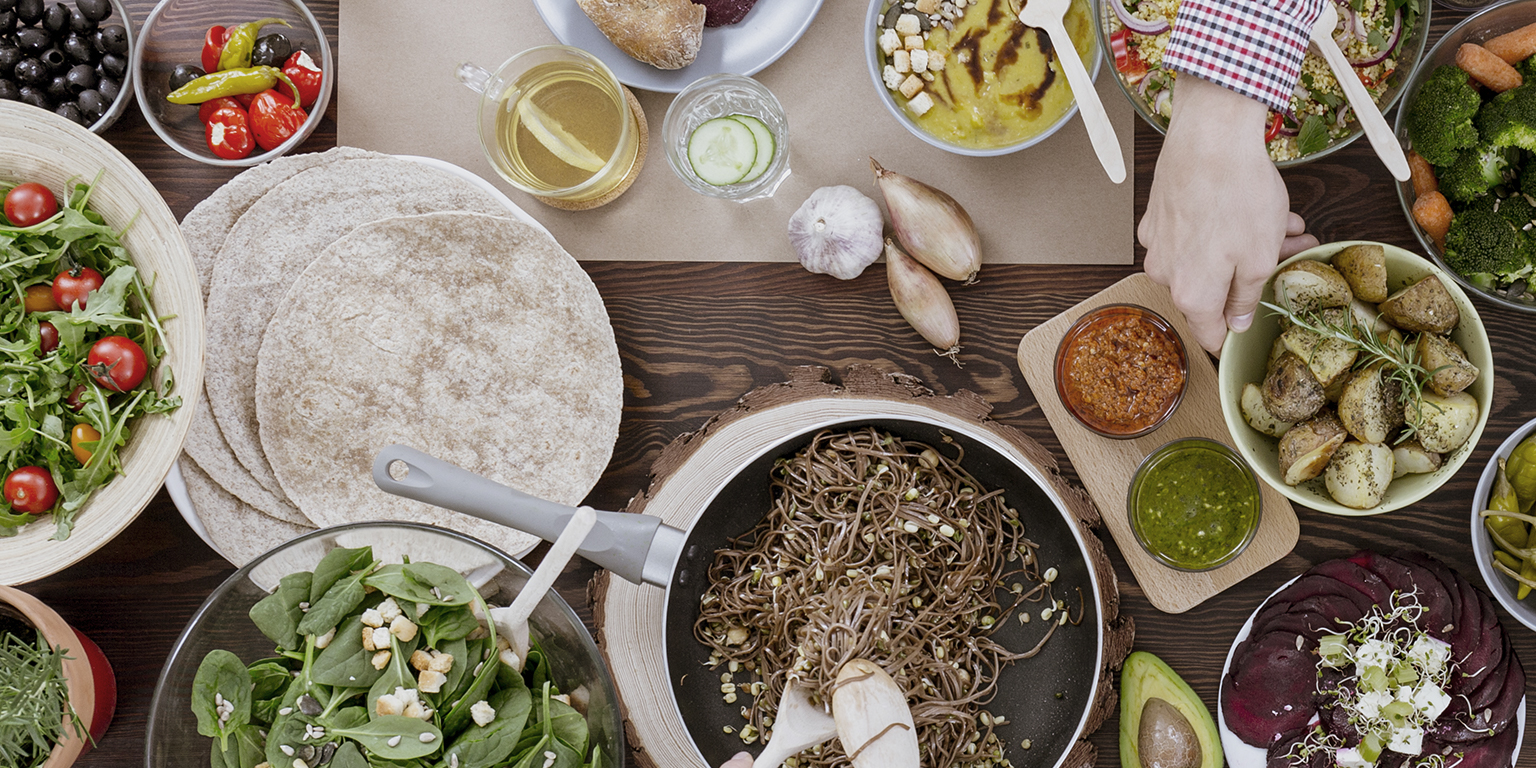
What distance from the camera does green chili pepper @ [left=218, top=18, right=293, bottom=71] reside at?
6.56 ft

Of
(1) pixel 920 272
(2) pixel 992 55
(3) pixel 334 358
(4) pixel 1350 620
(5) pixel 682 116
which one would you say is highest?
(2) pixel 992 55

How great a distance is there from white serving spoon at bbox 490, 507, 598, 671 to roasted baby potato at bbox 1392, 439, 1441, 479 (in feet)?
5.05

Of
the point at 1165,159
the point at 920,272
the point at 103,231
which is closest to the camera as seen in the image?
the point at 1165,159

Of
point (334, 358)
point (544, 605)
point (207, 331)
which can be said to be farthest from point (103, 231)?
point (544, 605)

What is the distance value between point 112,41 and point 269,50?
1.10 ft

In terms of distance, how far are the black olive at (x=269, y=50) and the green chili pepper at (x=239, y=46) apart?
0.5 inches

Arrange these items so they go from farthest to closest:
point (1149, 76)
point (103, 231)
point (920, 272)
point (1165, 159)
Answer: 1. point (920, 272)
2. point (1149, 76)
3. point (103, 231)
4. point (1165, 159)

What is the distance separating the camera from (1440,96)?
5.76 feet

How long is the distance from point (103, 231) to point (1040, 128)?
1.91m

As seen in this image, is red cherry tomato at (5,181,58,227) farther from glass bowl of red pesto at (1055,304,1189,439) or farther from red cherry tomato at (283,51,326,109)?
glass bowl of red pesto at (1055,304,1189,439)

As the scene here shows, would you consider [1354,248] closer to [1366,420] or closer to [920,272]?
[1366,420]

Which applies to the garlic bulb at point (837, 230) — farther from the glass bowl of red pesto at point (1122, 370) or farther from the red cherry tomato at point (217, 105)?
the red cherry tomato at point (217, 105)

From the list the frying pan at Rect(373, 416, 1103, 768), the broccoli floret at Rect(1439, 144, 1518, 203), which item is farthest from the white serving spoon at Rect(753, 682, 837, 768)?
the broccoli floret at Rect(1439, 144, 1518, 203)

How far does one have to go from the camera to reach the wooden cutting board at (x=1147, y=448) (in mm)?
1988
